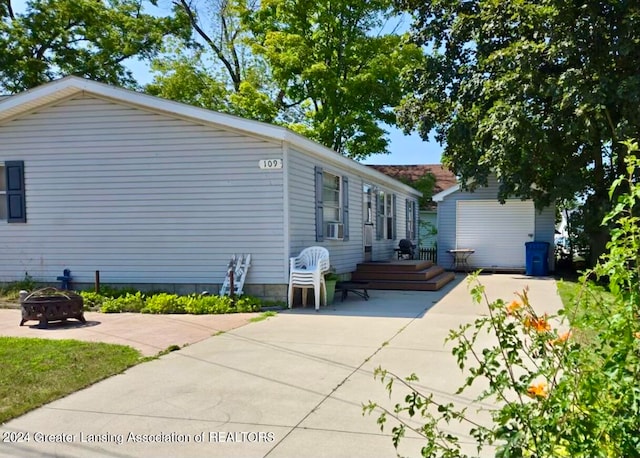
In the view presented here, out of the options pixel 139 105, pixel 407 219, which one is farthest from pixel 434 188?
pixel 139 105

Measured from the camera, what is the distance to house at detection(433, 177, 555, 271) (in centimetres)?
1617

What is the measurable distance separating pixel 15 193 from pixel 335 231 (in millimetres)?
6648

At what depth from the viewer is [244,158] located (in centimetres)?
910

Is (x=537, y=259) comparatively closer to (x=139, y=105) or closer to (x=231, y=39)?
(x=139, y=105)

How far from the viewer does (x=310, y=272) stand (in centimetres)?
857

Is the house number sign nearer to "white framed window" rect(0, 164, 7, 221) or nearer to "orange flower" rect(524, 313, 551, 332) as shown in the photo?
"white framed window" rect(0, 164, 7, 221)

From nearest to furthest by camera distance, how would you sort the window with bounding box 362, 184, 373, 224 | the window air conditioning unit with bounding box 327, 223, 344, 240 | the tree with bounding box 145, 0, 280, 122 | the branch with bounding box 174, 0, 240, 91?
the window air conditioning unit with bounding box 327, 223, 344, 240 → the window with bounding box 362, 184, 373, 224 → the tree with bounding box 145, 0, 280, 122 → the branch with bounding box 174, 0, 240, 91

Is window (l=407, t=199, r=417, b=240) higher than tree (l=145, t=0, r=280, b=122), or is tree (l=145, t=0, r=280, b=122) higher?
tree (l=145, t=0, r=280, b=122)

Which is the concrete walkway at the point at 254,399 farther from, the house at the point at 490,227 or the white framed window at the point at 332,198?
the house at the point at 490,227

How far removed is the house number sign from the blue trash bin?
9.84 metres

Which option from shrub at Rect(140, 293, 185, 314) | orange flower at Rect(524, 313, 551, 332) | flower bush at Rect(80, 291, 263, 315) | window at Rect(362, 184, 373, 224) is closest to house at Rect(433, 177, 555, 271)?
window at Rect(362, 184, 373, 224)

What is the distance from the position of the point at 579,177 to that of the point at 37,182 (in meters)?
12.5

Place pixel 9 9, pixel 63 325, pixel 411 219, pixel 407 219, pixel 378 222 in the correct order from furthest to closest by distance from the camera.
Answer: pixel 9 9 < pixel 411 219 < pixel 407 219 < pixel 378 222 < pixel 63 325

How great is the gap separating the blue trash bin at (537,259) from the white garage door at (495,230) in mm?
986
